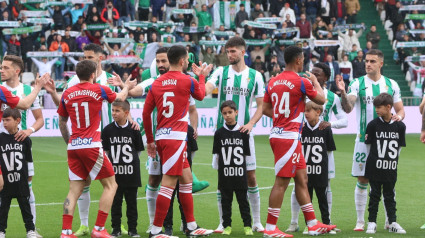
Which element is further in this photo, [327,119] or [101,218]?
[327,119]

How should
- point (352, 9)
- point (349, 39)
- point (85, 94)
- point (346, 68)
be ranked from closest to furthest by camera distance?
1. point (85, 94)
2. point (346, 68)
3. point (349, 39)
4. point (352, 9)

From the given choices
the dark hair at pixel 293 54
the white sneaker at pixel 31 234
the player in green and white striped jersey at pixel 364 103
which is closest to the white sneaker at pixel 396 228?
the player in green and white striped jersey at pixel 364 103

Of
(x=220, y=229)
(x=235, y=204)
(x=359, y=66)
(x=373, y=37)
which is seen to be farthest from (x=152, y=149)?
(x=373, y=37)

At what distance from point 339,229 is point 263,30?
→ 23.3m

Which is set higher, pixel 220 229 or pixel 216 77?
pixel 216 77

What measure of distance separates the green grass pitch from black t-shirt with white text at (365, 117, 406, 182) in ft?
2.54

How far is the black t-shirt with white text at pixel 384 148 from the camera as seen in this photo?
33.4ft

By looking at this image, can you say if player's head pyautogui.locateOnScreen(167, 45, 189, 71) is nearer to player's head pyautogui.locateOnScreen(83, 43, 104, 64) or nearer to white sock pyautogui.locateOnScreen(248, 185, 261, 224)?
player's head pyautogui.locateOnScreen(83, 43, 104, 64)

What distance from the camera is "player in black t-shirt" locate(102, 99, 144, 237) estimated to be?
9969 mm

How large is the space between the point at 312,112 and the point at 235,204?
3.07 m

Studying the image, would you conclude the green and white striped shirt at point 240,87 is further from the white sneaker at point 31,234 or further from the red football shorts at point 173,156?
the white sneaker at point 31,234

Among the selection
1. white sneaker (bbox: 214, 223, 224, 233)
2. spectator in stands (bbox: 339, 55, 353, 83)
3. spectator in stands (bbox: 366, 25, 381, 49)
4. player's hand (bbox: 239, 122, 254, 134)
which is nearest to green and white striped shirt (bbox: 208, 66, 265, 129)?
player's hand (bbox: 239, 122, 254, 134)

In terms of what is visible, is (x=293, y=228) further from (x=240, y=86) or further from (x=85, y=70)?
(x=85, y=70)

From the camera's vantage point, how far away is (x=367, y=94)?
35.4ft
